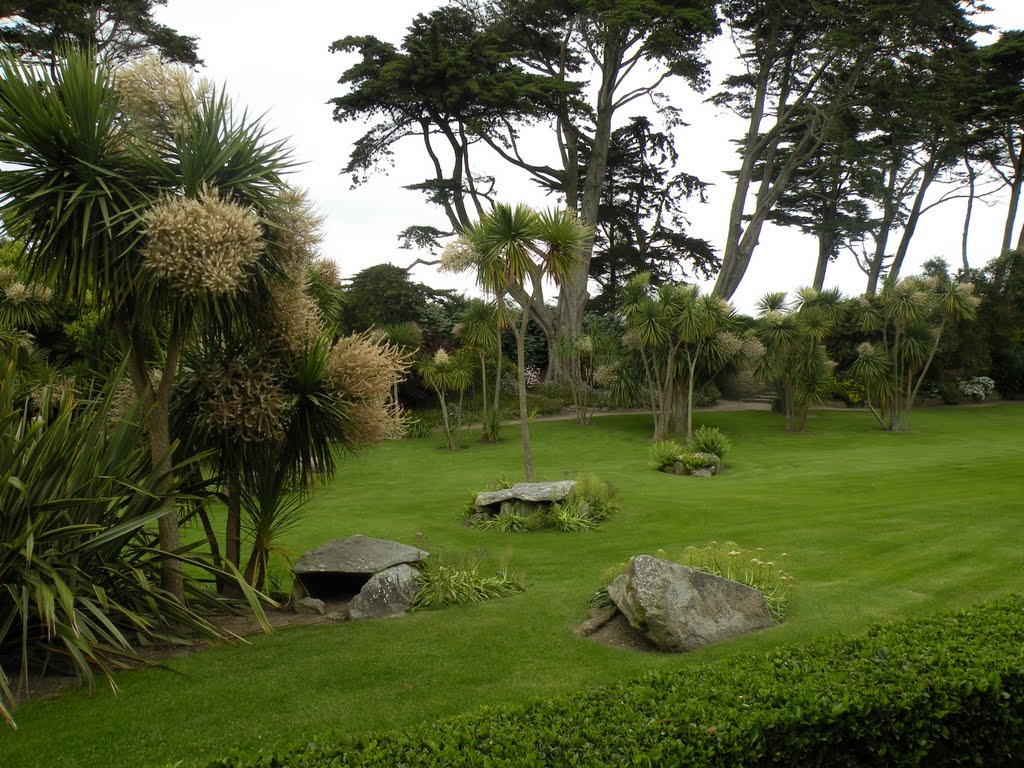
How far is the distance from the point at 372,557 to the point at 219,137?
4.34 meters

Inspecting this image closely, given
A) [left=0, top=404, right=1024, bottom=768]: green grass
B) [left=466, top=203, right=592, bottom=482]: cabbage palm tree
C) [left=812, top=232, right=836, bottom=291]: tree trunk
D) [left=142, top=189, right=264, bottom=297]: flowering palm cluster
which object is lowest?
[left=0, top=404, right=1024, bottom=768]: green grass

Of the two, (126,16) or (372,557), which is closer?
(372,557)

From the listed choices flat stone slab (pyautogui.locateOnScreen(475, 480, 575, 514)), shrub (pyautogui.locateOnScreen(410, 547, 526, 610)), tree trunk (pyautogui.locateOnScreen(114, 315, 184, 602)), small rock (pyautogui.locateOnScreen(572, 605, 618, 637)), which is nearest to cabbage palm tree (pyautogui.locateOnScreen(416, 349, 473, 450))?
flat stone slab (pyautogui.locateOnScreen(475, 480, 575, 514))

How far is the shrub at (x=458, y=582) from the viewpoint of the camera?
825cm

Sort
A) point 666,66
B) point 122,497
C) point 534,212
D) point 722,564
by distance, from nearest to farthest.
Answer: point 122,497 < point 722,564 < point 534,212 < point 666,66

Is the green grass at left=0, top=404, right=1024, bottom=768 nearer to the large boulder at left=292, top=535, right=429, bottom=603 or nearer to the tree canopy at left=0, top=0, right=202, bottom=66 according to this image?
the large boulder at left=292, top=535, right=429, bottom=603

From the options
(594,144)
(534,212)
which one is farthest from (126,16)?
(534,212)

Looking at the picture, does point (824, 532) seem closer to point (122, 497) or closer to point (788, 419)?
point (122, 497)

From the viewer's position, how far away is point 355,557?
334 inches

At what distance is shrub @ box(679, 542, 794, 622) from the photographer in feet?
24.5

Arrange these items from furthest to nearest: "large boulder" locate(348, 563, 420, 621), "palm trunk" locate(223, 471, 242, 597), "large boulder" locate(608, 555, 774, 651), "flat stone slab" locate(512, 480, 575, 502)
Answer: "flat stone slab" locate(512, 480, 575, 502) → "large boulder" locate(348, 563, 420, 621) → "palm trunk" locate(223, 471, 242, 597) → "large boulder" locate(608, 555, 774, 651)

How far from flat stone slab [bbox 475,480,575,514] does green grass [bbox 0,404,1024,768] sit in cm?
66

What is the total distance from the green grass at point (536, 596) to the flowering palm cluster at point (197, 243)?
9.60 feet

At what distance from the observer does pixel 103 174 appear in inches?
250
